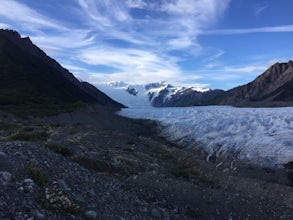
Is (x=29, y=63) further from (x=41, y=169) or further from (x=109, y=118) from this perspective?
(x=41, y=169)

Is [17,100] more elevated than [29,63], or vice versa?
[29,63]

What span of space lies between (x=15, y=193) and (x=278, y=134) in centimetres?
3455

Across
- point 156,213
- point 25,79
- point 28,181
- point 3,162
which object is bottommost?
point 156,213

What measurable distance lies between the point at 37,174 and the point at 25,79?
10216 centimetres

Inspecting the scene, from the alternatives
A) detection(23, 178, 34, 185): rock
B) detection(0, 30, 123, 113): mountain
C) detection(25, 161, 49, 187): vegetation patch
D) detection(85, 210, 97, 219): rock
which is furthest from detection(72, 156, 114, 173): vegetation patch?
detection(0, 30, 123, 113): mountain

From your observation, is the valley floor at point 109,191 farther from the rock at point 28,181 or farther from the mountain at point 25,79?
the mountain at point 25,79

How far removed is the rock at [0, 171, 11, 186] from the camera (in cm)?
969

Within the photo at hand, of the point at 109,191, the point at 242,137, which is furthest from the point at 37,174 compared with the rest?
the point at 242,137

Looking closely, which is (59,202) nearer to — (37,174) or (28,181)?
(28,181)

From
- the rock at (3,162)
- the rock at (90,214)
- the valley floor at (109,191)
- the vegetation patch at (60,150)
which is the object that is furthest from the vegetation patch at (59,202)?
the vegetation patch at (60,150)

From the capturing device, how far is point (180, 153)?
96.6ft

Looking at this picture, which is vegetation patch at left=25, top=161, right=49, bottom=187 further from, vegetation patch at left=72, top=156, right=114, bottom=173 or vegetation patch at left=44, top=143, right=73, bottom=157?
vegetation patch at left=44, top=143, right=73, bottom=157

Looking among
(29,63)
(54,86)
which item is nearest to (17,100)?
(54,86)

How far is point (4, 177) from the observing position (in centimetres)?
995
